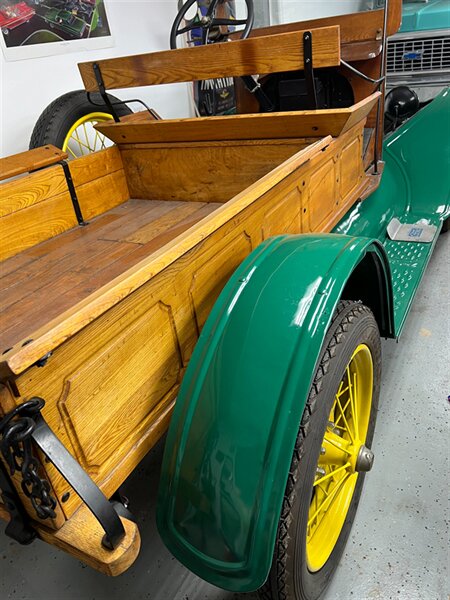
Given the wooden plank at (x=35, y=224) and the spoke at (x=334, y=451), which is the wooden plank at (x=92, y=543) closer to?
the spoke at (x=334, y=451)

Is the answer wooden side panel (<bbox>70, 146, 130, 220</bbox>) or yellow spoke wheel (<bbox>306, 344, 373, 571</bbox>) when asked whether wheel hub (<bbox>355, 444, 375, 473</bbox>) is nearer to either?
yellow spoke wheel (<bbox>306, 344, 373, 571</bbox>)

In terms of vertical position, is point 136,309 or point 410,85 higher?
point 136,309

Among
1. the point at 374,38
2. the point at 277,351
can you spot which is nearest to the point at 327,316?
the point at 277,351

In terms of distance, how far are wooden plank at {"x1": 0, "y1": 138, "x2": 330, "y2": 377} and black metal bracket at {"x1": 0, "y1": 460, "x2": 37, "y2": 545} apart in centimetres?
32

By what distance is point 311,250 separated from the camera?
1232 millimetres

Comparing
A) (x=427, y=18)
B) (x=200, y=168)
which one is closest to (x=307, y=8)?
(x=427, y=18)

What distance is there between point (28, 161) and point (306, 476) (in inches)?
66.7

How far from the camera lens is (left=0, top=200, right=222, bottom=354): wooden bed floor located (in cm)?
165

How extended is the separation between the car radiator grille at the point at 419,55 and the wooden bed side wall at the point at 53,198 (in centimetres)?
283

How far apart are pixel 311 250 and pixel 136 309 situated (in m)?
0.52

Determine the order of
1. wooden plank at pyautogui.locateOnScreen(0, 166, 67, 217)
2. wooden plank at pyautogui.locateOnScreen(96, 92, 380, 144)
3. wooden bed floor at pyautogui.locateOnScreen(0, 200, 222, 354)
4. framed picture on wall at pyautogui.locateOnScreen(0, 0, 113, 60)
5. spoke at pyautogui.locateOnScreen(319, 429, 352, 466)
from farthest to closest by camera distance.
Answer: framed picture on wall at pyautogui.locateOnScreen(0, 0, 113, 60)
wooden plank at pyautogui.locateOnScreen(0, 166, 67, 217)
wooden plank at pyautogui.locateOnScreen(96, 92, 380, 144)
wooden bed floor at pyautogui.locateOnScreen(0, 200, 222, 354)
spoke at pyautogui.locateOnScreen(319, 429, 352, 466)

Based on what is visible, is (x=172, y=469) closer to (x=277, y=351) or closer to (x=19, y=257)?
(x=277, y=351)

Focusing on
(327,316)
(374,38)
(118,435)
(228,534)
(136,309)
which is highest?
(374,38)

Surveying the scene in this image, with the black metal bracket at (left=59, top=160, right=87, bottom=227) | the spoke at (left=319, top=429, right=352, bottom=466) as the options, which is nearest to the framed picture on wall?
the black metal bracket at (left=59, top=160, right=87, bottom=227)
